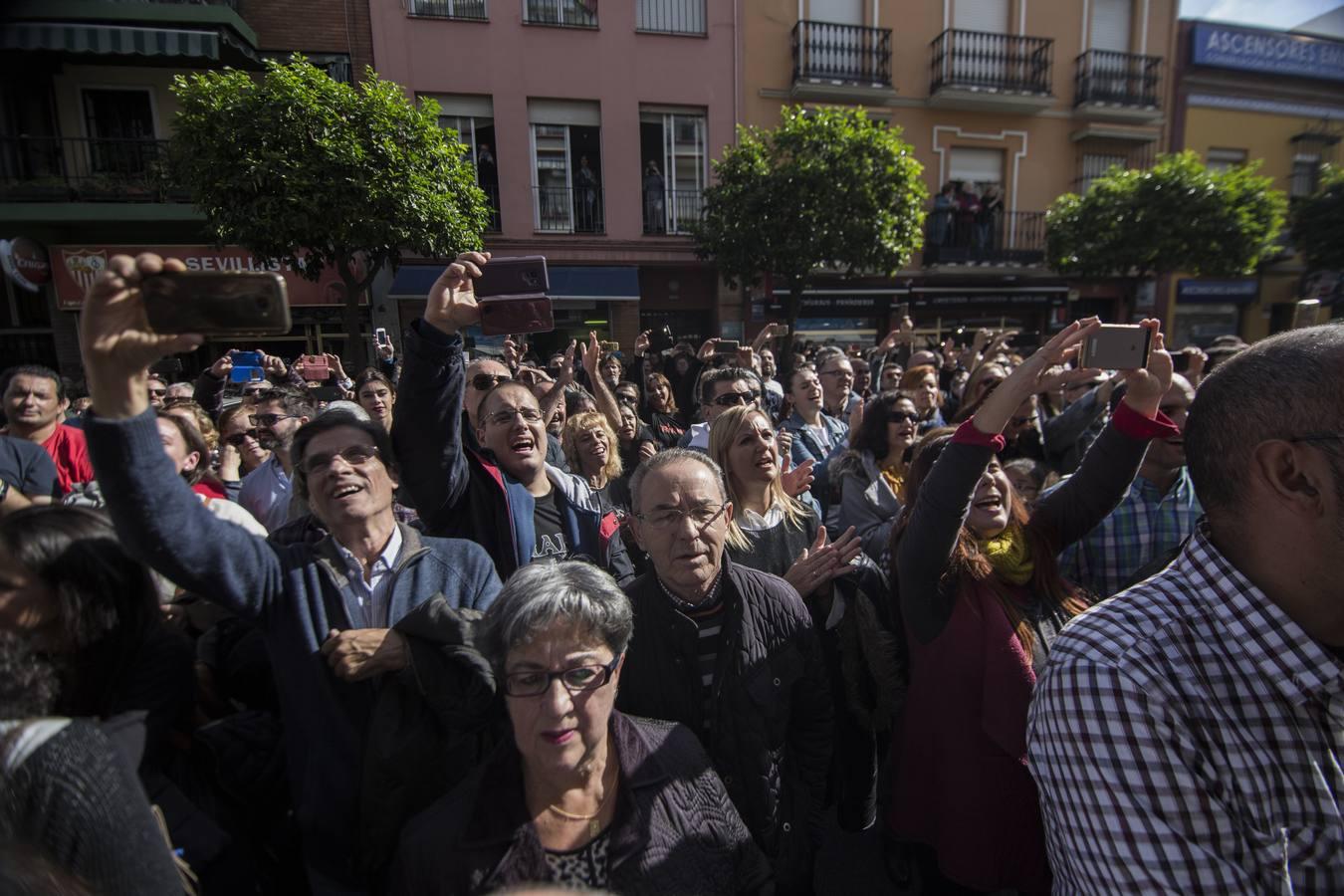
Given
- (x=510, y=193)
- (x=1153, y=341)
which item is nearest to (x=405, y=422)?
(x=1153, y=341)

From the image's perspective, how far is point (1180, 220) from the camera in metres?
12.1

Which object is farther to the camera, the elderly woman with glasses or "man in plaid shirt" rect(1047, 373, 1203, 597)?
"man in plaid shirt" rect(1047, 373, 1203, 597)

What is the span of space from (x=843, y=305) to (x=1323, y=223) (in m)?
11.0

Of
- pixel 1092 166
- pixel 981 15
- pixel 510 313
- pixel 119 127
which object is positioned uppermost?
pixel 981 15

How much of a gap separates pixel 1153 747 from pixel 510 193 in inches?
538

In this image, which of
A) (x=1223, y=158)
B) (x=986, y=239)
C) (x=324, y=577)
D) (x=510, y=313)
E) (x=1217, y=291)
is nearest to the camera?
(x=324, y=577)

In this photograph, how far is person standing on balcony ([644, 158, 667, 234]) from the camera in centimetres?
1350

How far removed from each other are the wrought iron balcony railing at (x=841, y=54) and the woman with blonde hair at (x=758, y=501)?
13096mm

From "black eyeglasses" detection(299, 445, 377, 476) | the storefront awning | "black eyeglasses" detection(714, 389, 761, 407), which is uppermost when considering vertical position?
the storefront awning

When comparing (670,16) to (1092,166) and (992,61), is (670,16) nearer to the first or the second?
(992,61)

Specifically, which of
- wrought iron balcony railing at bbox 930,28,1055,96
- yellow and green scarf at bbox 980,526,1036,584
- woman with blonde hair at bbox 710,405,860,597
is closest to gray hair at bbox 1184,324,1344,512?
yellow and green scarf at bbox 980,526,1036,584

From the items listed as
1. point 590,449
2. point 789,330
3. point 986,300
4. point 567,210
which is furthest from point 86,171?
point 986,300

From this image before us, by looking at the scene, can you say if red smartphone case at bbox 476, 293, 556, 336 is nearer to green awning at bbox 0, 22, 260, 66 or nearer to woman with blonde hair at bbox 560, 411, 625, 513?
woman with blonde hair at bbox 560, 411, 625, 513

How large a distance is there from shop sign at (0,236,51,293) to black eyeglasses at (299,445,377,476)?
12.9 meters
